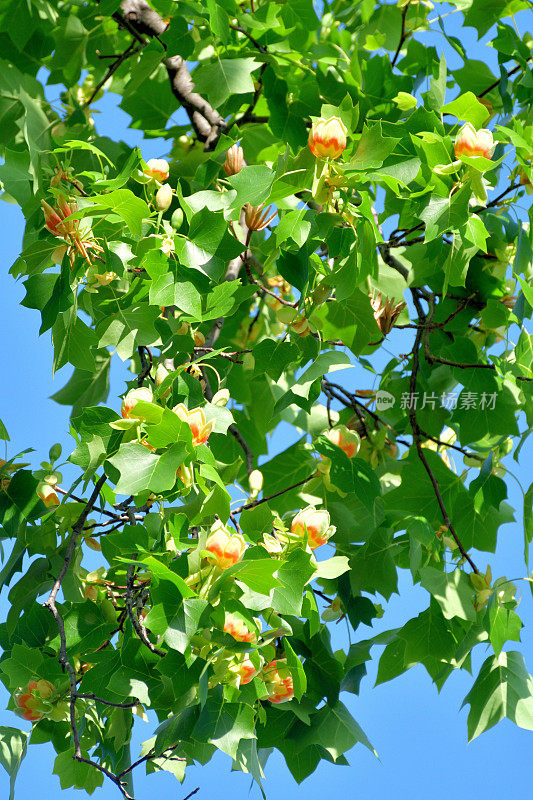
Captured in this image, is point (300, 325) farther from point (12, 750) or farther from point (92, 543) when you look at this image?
point (12, 750)

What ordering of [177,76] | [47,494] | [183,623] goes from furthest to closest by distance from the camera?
[177,76] < [47,494] < [183,623]

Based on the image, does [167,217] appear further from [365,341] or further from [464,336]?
[464,336]

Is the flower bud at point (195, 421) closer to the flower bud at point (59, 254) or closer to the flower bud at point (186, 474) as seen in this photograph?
the flower bud at point (186, 474)

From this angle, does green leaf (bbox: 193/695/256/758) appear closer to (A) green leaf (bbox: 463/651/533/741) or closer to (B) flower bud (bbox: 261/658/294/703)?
(B) flower bud (bbox: 261/658/294/703)

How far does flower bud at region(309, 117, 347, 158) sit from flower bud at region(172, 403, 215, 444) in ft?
1.19

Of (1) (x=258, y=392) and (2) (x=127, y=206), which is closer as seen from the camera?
(2) (x=127, y=206)

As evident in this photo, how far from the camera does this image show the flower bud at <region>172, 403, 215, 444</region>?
37.3 inches

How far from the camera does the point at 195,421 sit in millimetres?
947

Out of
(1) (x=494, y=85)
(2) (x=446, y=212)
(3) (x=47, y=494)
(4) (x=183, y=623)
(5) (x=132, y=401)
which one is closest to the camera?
(4) (x=183, y=623)

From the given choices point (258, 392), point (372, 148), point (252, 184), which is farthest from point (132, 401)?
point (258, 392)

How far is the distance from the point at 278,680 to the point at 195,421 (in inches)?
14.0

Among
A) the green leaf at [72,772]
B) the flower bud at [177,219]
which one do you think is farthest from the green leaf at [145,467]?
the green leaf at [72,772]

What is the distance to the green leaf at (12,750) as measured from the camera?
125 cm

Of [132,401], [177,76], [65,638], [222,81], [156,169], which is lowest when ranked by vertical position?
[65,638]
